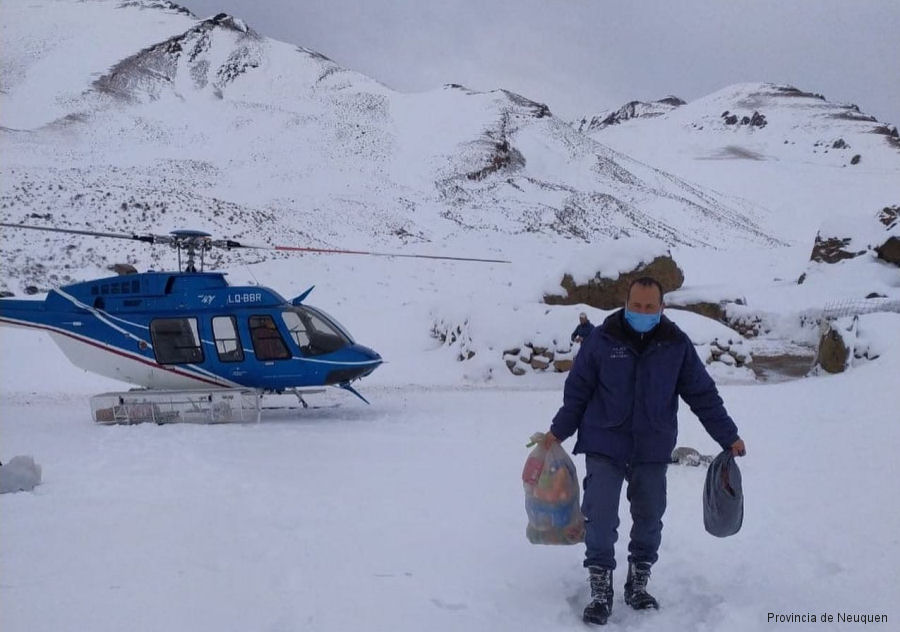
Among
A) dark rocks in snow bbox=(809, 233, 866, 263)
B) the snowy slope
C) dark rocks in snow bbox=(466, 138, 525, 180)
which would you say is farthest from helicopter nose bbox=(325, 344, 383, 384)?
the snowy slope

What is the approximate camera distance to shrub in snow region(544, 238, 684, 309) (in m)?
17.7

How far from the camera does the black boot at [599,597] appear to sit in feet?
12.3

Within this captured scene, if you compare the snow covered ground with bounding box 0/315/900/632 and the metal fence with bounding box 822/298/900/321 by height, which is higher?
the metal fence with bounding box 822/298/900/321

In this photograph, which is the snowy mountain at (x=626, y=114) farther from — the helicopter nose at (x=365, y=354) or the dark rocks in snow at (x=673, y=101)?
the helicopter nose at (x=365, y=354)

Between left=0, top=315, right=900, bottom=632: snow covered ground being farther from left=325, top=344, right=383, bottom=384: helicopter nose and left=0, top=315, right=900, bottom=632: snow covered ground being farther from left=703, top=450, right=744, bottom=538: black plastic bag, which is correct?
left=325, top=344, right=383, bottom=384: helicopter nose

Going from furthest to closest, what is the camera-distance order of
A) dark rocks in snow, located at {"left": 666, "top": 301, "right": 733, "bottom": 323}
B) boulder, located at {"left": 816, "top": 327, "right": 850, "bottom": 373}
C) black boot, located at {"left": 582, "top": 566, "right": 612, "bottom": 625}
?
1. dark rocks in snow, located at {"left": 666, "top": 301, "right": 733, "bottom": 323}
2. boulder, located at {"left": 816, "top": 327, "right": 850, "bottom": 373}
3. black boot, located at {"left": 582, "top": 566, "right": 612, "bottom": 625}

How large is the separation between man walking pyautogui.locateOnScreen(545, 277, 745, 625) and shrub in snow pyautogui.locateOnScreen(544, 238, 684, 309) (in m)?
14.0

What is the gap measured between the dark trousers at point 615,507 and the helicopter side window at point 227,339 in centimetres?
687

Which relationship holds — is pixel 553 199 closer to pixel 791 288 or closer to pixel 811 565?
pixel 791 288

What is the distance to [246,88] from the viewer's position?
209ft

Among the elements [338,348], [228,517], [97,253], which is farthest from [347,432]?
[97,253]

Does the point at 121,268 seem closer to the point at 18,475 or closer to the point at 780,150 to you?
the point at 18,475

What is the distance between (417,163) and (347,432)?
45930 millimetres

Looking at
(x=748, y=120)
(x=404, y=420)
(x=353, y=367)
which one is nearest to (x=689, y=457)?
(x=404, y=420)
